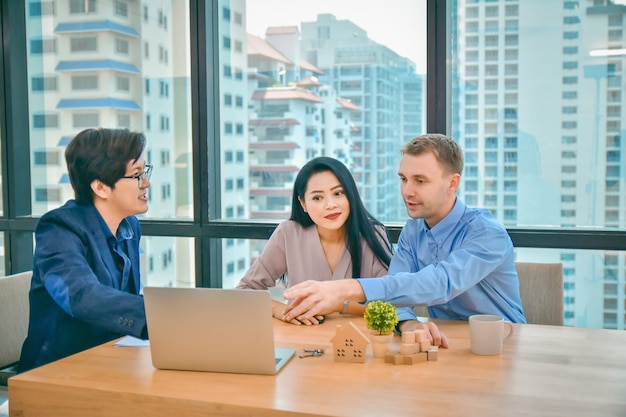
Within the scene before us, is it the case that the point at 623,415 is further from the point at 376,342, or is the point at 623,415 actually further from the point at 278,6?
the point at 278,6

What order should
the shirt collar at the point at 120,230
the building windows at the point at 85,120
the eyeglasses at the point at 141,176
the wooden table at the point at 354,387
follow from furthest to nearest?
the building windows at the point at 85,120
the eyeglasses at the point at 141,176
the shirt collar at the point at 120,230
the wooden table at the point at 354,387

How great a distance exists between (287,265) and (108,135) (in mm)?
867

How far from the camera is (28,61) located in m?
4.09

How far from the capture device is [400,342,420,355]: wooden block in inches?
71.5

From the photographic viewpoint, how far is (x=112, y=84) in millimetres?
3938

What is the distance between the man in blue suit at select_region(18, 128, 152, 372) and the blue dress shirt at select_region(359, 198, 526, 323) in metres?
0.83

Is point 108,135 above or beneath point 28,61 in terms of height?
beneath

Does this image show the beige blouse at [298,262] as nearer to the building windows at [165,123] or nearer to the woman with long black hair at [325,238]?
the woman with long black hair at [325,238]

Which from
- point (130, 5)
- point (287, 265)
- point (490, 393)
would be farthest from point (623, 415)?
point (130, 5)

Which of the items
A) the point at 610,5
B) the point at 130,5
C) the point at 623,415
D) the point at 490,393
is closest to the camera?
the point at 623,415

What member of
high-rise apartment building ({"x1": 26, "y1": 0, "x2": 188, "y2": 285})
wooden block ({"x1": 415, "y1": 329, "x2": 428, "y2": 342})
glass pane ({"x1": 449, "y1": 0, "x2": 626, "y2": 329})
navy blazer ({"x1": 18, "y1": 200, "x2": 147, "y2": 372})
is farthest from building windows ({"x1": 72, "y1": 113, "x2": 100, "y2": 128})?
wooden block ({"x1": 415, "y1": 329, "x2": 428, "y2": 342})

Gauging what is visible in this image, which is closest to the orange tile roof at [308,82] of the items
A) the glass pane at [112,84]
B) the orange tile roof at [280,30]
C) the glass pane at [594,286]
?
the orange tile roof at [280,30]

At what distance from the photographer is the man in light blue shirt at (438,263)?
224cm

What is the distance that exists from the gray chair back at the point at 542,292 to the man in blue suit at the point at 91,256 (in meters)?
1.42
